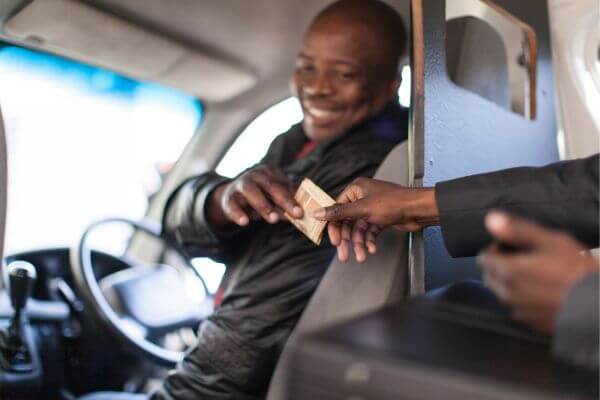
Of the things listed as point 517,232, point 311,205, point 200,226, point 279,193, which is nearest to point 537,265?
point 517,232

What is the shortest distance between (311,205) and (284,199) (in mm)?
84

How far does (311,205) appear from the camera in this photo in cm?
109

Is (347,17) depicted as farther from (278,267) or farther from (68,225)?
(68,225)

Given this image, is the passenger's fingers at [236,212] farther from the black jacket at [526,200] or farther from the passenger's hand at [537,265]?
the passenger's hand at [537,265]

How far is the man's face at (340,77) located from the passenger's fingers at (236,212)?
13.2 inches

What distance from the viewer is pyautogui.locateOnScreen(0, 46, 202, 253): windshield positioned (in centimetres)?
199

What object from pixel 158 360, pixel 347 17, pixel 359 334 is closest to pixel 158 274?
pixel 158 360

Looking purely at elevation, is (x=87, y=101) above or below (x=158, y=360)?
above

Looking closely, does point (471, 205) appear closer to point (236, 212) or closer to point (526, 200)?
point (526, 200)

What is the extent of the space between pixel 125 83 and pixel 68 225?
0.55m

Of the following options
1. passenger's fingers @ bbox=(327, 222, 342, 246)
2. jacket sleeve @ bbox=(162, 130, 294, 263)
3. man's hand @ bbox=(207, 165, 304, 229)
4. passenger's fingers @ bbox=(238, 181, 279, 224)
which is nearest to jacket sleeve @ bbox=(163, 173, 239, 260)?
jacket sleeve @ bbox=(162, 130, 294, 263)

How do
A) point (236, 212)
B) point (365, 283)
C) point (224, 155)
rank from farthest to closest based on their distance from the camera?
point (224, 155) < point (236, 212) < point (365, 283)

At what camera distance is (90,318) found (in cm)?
180

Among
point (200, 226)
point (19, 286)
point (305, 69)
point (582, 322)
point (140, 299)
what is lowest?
point (140, 299)
